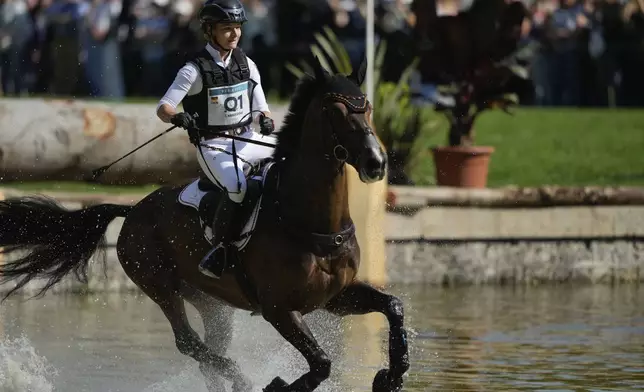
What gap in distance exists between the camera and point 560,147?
21188mm

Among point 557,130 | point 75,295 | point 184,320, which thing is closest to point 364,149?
point 184,320

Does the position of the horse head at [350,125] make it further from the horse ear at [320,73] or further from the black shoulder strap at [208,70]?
the black shoulder strap at [208,70]

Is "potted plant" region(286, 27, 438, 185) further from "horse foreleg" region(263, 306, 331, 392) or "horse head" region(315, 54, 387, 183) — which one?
"horse head" region(315, 54, 387, 183)

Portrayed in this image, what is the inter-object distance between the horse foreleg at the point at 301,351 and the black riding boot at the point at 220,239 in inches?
16.5

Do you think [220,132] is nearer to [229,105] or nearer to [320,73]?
[229,105]

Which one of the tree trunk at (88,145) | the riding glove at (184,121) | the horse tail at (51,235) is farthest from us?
the tree trunk at (88,145)

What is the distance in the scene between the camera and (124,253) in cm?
1046

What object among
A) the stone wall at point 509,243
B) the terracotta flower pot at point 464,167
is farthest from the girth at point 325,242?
the terracotta flower pot at point 464,167

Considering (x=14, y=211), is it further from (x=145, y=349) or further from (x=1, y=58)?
(x=1, y=58)

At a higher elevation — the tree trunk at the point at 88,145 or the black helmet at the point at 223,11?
the black helmet at the point at 223,11

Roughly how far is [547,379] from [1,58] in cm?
1759

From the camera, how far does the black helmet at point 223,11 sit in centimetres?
942

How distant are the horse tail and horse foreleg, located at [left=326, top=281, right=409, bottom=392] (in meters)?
1.97

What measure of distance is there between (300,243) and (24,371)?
2395mm
